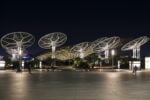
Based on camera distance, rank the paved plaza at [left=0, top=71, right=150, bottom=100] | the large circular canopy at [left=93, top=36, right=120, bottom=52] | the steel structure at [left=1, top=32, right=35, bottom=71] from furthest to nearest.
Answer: the large circular canopy at [left=93, top=36, right=120, bottom=52] < the steel structure at [left=1, top=32, right=35, bottom=71] < the paved plaza at [left=0, top=71, right=150, bottom=100]

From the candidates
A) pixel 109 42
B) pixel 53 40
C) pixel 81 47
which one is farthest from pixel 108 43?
pixel 53 40

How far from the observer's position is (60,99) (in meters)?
21.5

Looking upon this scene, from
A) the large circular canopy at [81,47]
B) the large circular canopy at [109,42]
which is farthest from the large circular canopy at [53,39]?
the large circular canopy at [81,47]

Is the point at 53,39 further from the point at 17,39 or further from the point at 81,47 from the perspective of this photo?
the point at 81,47

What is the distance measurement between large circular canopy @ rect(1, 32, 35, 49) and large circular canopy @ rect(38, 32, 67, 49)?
18.8 metres

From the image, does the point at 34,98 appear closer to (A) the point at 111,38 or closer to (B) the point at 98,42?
(A) the point at 111,38

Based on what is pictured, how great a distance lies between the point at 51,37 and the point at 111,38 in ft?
109

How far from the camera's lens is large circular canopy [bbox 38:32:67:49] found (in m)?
136

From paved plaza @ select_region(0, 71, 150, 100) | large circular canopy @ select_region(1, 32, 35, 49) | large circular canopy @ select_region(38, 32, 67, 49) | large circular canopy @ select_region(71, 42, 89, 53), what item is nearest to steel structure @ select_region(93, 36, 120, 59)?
large circular canopy @ select_region(71, 42, 89, 53)

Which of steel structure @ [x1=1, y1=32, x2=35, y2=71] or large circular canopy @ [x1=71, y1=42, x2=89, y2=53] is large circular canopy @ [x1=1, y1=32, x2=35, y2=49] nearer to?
steel structure @ [x1=1, y1=32, x2=35, y2=71]

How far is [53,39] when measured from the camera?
138 metres

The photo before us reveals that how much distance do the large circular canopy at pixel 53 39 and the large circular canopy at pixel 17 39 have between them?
18822mm

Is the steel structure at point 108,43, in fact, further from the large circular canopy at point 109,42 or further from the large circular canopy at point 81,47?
the large circular canopy at point 81,47

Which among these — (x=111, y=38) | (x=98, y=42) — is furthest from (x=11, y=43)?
(x=98, y=42)
